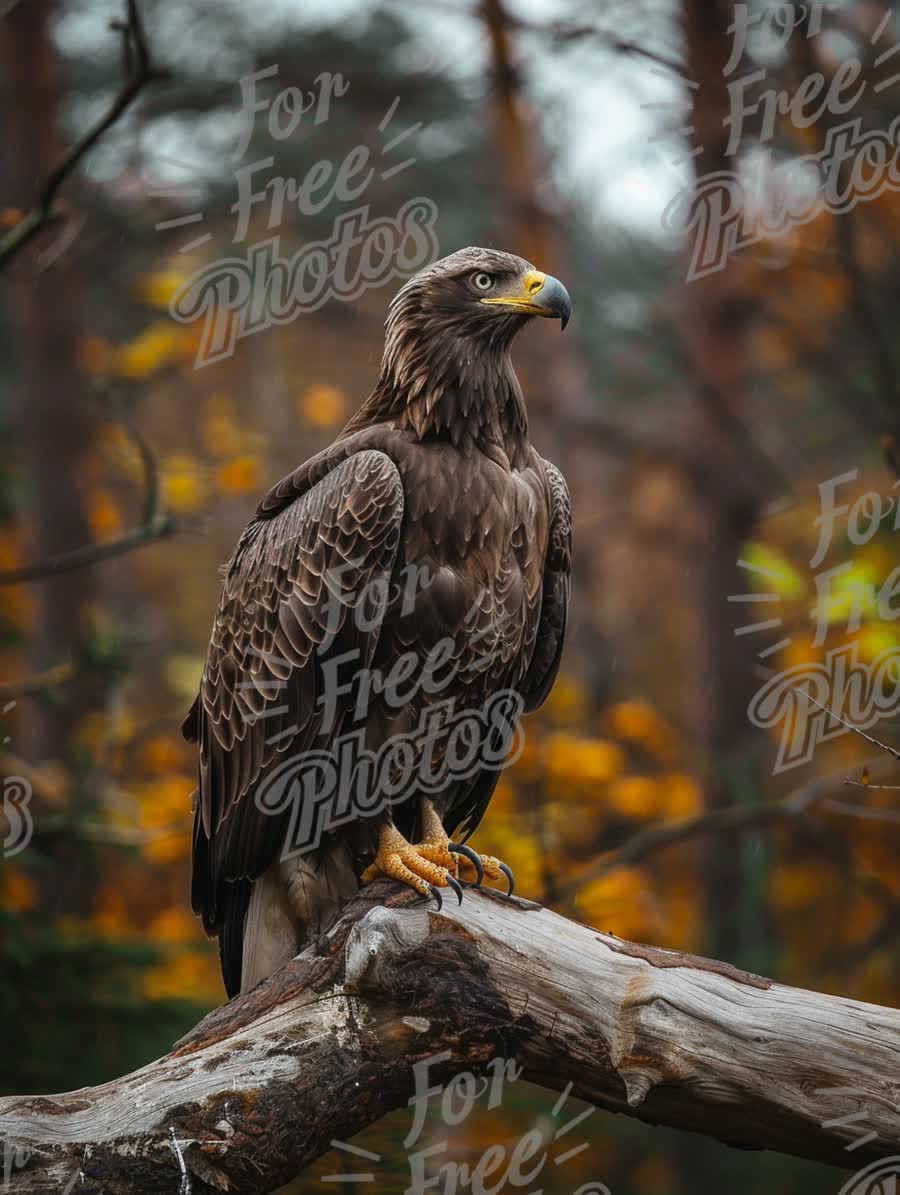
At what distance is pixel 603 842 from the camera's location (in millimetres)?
10117

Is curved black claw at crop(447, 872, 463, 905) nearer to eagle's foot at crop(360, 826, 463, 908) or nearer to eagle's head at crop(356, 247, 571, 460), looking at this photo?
eagle's foot at crop(360, 826, 463, 908)

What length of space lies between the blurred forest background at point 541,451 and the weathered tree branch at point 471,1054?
2.50 ft

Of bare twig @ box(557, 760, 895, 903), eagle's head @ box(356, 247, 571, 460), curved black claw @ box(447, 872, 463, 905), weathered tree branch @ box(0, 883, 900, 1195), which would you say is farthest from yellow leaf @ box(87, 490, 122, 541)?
weathered tree branch @ box(0, 883, 900, 1195)

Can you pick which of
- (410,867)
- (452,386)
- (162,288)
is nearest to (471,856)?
(410,867)

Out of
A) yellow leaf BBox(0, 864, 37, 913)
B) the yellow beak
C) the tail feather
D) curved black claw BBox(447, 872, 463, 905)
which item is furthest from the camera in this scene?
yellow leaf BBox(0, 864, 37, 913)

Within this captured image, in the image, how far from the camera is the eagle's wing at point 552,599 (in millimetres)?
4438

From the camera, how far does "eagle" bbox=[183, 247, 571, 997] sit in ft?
13.0

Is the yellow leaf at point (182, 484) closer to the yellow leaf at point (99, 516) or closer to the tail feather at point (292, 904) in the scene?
the yellow leaf at point (99, 516)

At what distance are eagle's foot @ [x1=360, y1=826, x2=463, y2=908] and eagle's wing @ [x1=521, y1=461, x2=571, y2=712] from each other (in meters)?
0.84

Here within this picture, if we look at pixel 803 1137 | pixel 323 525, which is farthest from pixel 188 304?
pixel 803 1137

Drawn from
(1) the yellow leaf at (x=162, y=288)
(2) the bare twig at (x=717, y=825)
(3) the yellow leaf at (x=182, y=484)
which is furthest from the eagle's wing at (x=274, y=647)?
(1) the yellow leaf at (x=162, y=288)

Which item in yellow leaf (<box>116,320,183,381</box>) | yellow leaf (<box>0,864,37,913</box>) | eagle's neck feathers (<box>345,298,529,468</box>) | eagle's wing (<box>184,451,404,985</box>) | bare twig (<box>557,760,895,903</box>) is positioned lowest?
yellow leaf (<box>0,864,37,913</box>)

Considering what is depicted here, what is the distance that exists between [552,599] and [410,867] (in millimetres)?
1171

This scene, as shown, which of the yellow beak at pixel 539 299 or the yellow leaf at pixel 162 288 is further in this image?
the yellow leaf at pixel 162 288
